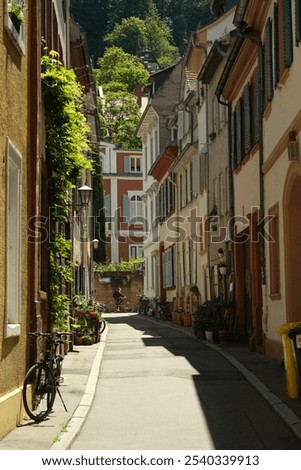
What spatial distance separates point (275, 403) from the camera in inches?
537

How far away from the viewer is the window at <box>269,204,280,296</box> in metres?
20.5

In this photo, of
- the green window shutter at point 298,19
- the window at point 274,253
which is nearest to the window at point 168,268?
the window at point 274,253

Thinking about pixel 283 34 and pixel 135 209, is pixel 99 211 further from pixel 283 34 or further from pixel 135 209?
pixel 283 34

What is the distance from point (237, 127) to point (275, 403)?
13.5 metres

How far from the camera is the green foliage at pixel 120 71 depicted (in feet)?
343

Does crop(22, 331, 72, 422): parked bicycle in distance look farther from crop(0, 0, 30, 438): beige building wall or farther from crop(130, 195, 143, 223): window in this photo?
crop(130, 195, 143, 223): window

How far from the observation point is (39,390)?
13031 millimetres

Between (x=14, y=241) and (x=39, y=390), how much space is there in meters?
2.07

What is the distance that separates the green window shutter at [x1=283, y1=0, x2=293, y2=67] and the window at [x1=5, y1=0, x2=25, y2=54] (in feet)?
19.2

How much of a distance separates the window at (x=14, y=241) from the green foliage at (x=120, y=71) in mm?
91482

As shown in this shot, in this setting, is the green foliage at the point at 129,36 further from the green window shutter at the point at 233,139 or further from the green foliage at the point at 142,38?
the green window shutter at the point at 233,139

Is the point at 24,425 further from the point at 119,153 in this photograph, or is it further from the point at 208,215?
the point at 119,153

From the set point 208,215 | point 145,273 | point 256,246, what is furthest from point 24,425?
point 145,273

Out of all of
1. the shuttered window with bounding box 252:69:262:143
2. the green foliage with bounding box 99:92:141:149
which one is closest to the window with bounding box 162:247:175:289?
the shuttered window with bounding box 252:69:262:143
